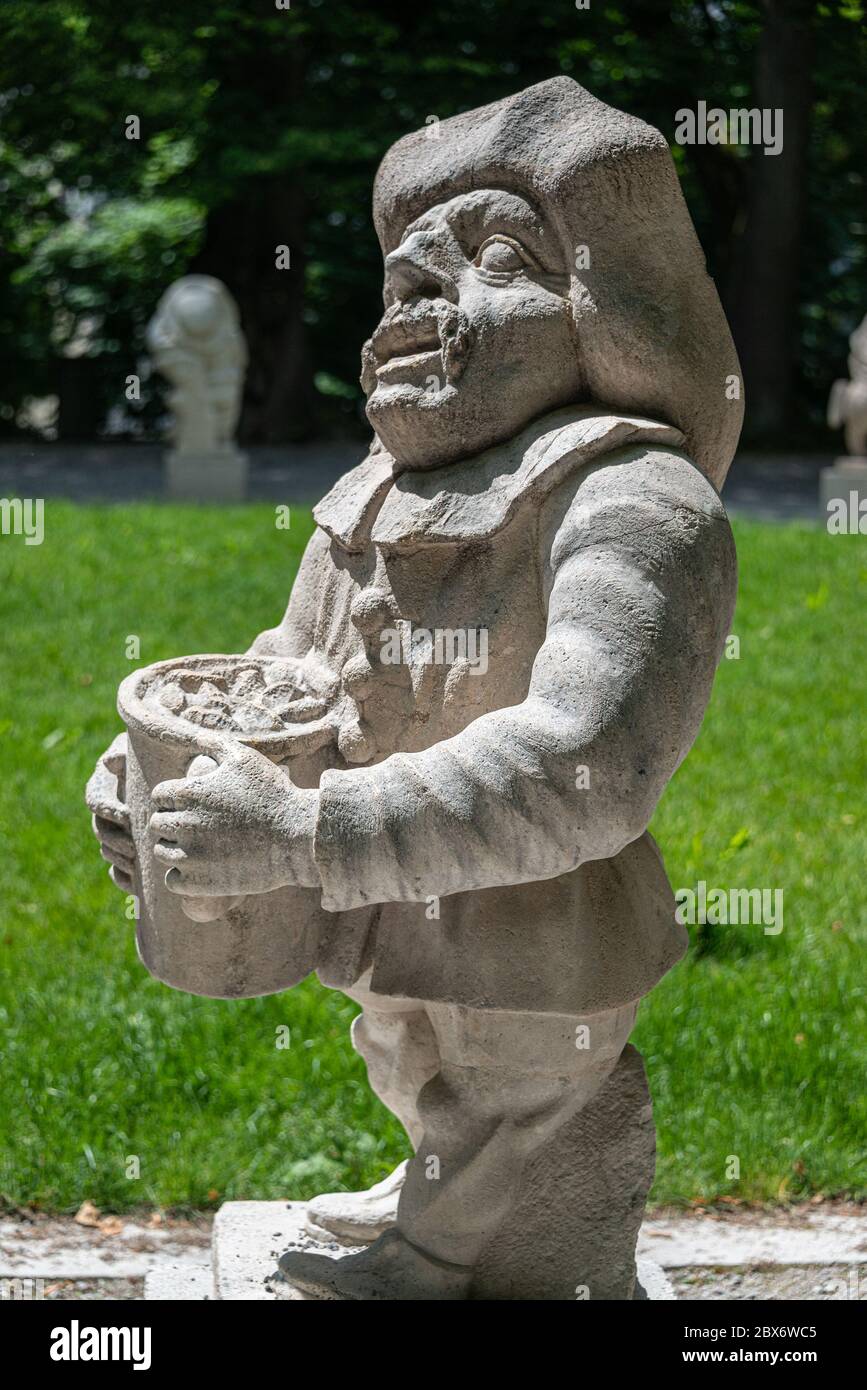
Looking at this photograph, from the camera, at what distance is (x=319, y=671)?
2723 mm

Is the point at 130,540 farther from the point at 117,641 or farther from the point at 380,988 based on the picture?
the point at 380,988

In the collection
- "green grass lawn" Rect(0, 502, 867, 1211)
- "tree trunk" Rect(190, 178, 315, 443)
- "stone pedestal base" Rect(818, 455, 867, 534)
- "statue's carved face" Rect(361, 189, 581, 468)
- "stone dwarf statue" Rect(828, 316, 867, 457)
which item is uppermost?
"tree trunk" Rect(190, 178, 315, 443)

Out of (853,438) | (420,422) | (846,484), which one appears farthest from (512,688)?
(853,438)

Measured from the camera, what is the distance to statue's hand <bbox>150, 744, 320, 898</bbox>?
7.41 feet

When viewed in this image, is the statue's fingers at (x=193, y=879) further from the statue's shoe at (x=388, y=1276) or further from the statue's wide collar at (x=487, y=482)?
the statue's shoe at (x=388, y=1276)

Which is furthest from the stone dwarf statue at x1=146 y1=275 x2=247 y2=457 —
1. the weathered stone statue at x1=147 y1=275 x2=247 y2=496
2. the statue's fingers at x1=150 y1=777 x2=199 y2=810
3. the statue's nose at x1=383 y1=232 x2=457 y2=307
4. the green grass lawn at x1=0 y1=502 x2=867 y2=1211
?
the statue's fingers at x1=150 y1=777 x2=199 y2=810

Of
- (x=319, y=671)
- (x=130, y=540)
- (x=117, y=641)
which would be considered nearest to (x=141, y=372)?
(x=130, y=540)

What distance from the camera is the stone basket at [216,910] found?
248cm

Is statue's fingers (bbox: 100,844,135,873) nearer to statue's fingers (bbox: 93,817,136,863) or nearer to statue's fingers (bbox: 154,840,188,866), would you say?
statue's fingers (bbox: 93,817,136,863)

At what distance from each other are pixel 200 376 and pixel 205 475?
0.74 metres

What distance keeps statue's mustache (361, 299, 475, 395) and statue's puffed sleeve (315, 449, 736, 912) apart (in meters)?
0.31

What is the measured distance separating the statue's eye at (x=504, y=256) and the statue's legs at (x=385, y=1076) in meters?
1.11

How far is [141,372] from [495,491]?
1768 centimetres

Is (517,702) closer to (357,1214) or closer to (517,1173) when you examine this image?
(517,1173)
